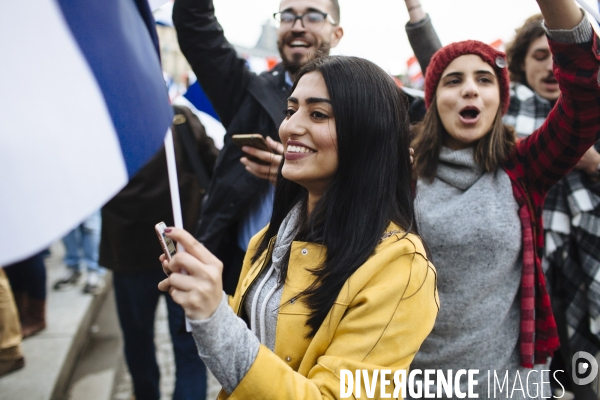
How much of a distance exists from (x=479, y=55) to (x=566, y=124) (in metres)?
0.49

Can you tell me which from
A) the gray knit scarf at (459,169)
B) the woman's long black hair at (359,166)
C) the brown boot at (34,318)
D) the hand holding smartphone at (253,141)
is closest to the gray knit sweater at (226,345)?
the woman's long black hair at (359,166)

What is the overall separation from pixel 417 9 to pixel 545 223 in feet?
3.88

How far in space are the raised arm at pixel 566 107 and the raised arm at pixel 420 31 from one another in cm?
76

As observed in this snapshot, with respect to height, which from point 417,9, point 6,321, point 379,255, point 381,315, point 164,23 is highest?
point 164,23

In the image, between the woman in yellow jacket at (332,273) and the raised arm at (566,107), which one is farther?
the raised arm at (566,107)

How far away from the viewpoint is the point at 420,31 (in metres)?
2.59

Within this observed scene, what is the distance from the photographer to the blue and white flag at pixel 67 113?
1020 millimetres

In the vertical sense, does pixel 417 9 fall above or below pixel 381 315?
above

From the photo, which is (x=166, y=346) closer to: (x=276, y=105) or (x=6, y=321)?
(x=6, y=321)

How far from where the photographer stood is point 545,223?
2455 mm

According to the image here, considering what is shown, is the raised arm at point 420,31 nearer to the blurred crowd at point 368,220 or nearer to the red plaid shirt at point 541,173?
the blurred crowd at point 368,220

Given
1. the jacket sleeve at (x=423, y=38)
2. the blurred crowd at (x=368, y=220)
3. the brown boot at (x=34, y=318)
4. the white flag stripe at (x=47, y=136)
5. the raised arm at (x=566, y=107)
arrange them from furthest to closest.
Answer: the brown boot at (x=34, y=318) < the jacket sleeve at (x=423, y=38) < the raised arm at (x=566, y=107) < the blurred crowd at (x=368, y=220) < the white flag stripe at (x=47, y=136)

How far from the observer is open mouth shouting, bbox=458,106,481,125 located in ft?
6.90

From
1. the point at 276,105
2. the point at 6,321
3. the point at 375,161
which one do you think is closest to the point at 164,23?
the point at 276,105
